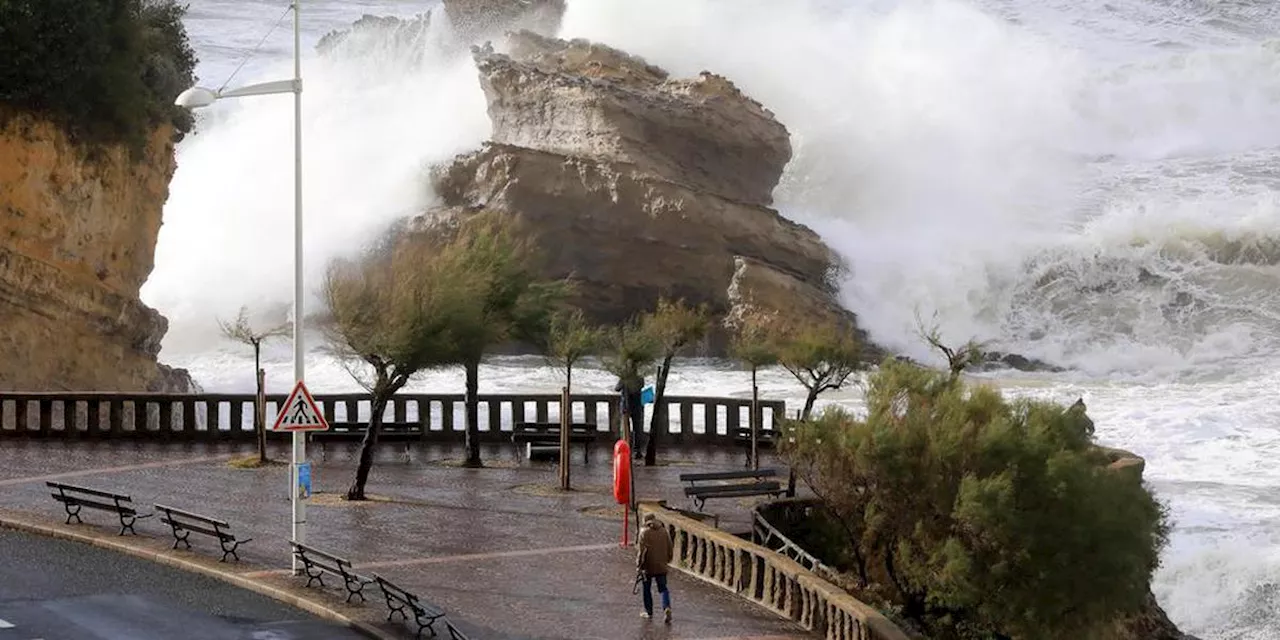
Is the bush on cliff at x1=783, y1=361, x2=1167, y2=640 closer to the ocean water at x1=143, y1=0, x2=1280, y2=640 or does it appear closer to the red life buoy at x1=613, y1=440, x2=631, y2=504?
the red life buoy at x1=613, y1=440, x2=631, y2=504

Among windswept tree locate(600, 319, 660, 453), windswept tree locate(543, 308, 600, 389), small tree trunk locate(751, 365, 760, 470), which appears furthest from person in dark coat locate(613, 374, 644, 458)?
small tree trunk locate(751, 365, 760, 470)

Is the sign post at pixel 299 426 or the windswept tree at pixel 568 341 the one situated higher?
the windswept tree at pixel 568 341

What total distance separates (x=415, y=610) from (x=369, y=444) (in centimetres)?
904

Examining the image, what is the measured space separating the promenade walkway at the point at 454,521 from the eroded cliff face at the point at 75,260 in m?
6.73

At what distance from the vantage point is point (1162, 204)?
7594cm

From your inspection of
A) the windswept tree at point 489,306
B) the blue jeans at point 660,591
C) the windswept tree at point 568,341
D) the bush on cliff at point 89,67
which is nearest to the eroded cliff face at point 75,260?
the bush on cliff at point 89,67

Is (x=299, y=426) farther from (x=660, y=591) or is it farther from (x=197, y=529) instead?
(x=660, y=591)

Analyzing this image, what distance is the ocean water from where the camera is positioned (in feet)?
188

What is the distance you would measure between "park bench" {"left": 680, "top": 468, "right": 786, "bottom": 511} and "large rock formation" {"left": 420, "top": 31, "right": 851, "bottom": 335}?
30105 millimetres

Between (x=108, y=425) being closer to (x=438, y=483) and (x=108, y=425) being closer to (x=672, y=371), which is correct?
(x=438, y=483)

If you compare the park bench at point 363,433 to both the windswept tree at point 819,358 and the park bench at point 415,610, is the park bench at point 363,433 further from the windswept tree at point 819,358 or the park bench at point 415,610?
the park bench at point 415,610

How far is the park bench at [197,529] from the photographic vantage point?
23156 mm

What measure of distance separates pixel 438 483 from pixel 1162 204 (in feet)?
169

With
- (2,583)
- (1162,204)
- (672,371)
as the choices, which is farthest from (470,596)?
(1162,204)
